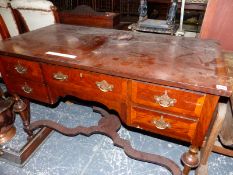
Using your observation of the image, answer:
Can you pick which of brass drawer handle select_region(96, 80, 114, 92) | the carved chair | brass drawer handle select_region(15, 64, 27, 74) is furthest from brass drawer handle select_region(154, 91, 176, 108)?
the carved chair

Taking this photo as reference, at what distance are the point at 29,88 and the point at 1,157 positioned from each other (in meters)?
0.71

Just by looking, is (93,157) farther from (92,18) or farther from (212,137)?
(92,18)

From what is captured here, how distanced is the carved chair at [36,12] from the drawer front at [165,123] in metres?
1.61

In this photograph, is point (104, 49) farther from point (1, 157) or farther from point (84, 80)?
point (1, 157)

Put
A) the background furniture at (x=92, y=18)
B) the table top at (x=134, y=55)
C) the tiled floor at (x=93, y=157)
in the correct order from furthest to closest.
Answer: the background furniture at (x=92, y=18) → the tiled floor at (x=93, y=157) → the table top at (x=134, y=55)

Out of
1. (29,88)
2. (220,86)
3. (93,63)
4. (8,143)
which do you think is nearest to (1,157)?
(8,143)

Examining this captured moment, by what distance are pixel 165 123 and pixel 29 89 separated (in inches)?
39.0

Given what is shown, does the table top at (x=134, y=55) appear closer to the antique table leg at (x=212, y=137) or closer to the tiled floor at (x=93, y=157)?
the antique table leg at (x=212, y=137)

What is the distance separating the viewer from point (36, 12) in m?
2.35

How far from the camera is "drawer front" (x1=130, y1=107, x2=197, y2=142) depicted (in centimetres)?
112

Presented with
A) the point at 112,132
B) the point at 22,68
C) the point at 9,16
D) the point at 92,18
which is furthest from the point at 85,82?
the point at 9,16

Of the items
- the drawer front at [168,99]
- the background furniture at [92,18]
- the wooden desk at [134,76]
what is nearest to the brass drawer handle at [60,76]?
the wooden desk at [134,76]

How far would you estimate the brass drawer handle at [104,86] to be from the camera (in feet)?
3.87

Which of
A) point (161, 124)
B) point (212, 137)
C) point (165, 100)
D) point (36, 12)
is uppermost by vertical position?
point (36, 12)
